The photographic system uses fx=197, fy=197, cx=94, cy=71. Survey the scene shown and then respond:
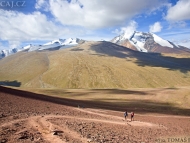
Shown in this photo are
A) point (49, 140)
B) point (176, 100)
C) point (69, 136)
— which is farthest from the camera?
point (176, 100)

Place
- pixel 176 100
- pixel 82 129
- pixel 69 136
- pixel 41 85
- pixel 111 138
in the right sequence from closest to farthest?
pixel 69 136
pixel 111 138
pixel 82 129
pixel 176 100
pixel 41 85

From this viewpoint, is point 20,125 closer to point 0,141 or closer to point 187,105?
point 0,141

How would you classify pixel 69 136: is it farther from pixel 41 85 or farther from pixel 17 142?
pixel 41 85

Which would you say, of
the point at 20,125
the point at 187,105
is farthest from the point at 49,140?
the point at 187,105

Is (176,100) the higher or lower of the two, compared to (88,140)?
higher

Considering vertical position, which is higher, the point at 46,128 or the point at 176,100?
the point at 176,100

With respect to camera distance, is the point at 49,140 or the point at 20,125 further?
the point at 20,125

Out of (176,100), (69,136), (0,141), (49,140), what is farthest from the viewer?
(176,100)

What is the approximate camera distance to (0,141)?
16625 millimetres

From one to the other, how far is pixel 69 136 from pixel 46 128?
3.55 m

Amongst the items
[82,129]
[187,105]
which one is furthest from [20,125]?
[187,105]

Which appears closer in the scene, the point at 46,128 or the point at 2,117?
the point at 46,128

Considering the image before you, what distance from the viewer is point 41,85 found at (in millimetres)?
197000

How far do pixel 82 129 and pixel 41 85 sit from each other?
181 meters
